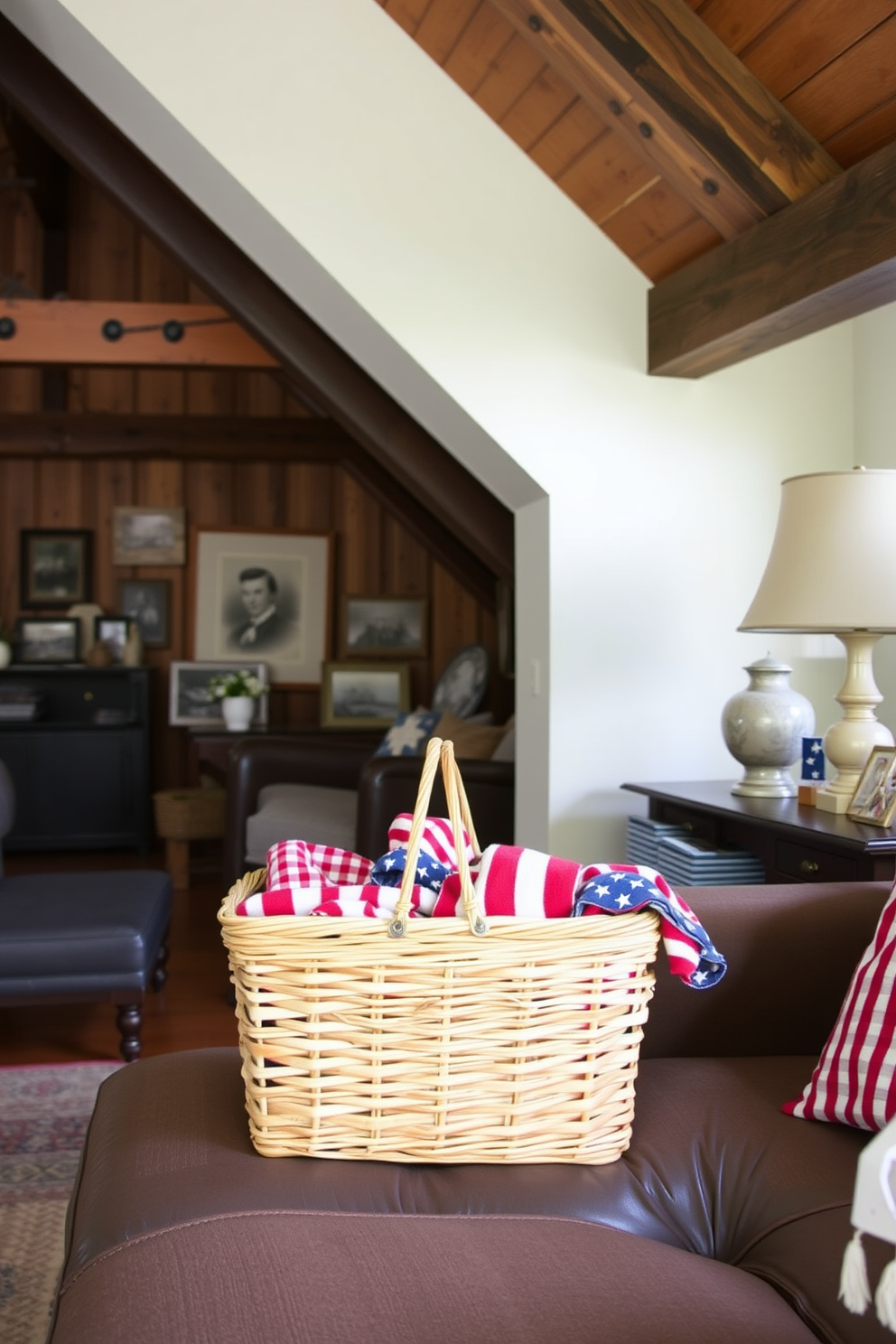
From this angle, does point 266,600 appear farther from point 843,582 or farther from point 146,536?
point 843,582

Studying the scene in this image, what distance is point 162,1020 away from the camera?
11.0 ft

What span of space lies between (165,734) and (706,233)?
4327 millimetres

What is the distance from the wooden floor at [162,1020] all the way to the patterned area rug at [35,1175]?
15 centimetres

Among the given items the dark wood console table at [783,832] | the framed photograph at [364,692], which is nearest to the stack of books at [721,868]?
the dark wood console table at [783,832]

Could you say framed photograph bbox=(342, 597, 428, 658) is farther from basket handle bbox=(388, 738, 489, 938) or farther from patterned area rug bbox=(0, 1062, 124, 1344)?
basket handle bbox=(388, 738, 489, 938)

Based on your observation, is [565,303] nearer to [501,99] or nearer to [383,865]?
[501,99]

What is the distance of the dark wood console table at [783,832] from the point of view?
205 centimetres

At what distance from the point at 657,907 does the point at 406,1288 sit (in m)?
0.50

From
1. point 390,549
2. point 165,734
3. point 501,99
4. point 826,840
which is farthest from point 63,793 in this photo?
point 826,840

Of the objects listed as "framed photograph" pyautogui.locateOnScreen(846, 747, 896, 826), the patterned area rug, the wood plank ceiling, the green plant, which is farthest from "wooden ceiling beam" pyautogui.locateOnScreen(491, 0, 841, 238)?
the green plant

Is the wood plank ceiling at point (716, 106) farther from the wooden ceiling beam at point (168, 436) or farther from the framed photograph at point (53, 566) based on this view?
the framed photograph at point (53, 566)

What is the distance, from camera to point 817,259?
→ 91.7 inches

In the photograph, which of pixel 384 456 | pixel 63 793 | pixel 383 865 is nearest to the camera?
pixel 383 865

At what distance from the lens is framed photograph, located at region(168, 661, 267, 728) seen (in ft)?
20.2
